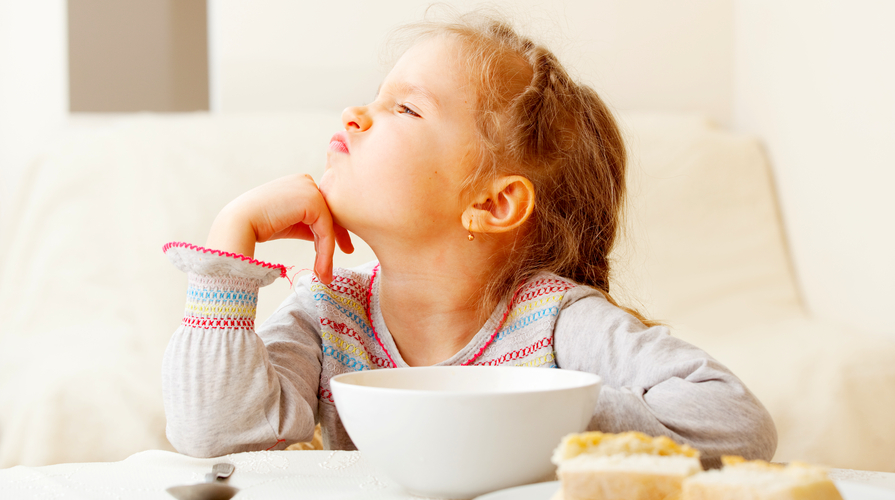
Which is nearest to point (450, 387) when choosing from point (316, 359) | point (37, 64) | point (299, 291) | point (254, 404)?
point (254, 404)

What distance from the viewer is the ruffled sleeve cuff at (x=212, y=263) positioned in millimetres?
682

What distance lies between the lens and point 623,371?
0.75m

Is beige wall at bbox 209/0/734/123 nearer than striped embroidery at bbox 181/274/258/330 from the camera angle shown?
No

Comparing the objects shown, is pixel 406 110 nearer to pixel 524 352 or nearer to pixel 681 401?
pixel 524 352

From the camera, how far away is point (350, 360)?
87 centimetres

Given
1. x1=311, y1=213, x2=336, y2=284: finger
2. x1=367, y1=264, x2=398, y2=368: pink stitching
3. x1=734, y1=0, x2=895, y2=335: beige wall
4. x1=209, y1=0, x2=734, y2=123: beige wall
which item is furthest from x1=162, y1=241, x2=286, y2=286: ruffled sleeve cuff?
x1=209, y1=0, x2=734, y2=123: beige wall

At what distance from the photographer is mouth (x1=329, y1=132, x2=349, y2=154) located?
87 centimetres

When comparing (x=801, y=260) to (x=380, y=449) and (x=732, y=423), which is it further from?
(x=380, y=449)

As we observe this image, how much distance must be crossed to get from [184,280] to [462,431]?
127 cm

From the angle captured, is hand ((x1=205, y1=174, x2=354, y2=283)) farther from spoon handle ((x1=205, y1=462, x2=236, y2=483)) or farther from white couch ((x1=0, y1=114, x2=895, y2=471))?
white couch ((x1=0, y1=114, x2=895, y2=471))

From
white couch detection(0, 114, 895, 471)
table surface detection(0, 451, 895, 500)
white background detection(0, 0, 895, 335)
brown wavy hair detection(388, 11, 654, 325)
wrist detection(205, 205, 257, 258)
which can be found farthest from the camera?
white background detection(0, 0, 895, 335)

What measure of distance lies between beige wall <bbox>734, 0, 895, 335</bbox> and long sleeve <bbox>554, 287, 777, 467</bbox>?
834mm

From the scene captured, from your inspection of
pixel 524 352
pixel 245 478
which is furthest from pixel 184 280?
pixel 245 478

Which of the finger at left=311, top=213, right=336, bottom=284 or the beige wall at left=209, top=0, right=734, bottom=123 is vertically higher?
the beige wall at left=209, top=0, right=734, bottom=123
